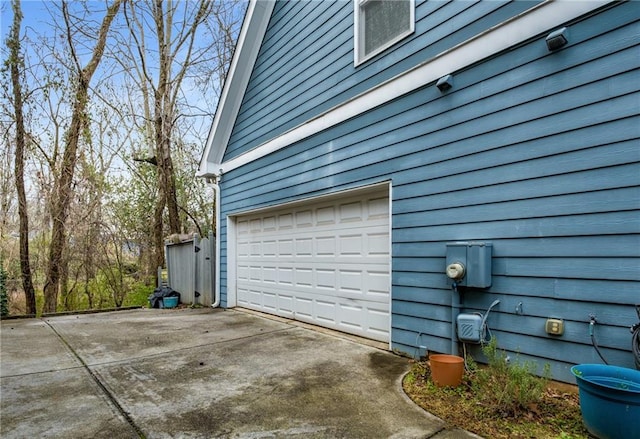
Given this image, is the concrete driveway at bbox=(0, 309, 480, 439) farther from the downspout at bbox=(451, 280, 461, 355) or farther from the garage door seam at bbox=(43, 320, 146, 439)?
the downspout at bbox=(451, 280, 461, 355)

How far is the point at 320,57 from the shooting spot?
5.22m

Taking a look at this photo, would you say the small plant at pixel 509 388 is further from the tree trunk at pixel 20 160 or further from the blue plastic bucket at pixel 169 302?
the tree trunk at pixel 20 160

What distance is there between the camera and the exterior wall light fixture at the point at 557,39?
9.02 ft

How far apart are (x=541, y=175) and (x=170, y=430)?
3327 millimetres

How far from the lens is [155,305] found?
26.4 ft

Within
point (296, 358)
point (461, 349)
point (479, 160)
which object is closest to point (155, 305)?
point (296, 358)

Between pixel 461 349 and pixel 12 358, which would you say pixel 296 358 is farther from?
pixel 12 358

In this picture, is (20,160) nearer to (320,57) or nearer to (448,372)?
(320,57)

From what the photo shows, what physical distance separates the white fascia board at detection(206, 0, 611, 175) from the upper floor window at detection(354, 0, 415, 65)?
0.50 m

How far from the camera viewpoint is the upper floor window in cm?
409

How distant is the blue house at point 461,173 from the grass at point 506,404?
32 centimetres

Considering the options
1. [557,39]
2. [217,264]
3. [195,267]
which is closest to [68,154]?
[195,267]

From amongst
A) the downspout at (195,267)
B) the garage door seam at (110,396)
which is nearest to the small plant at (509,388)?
the garage door seam at (110,396)

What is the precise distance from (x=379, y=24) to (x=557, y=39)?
224cm
